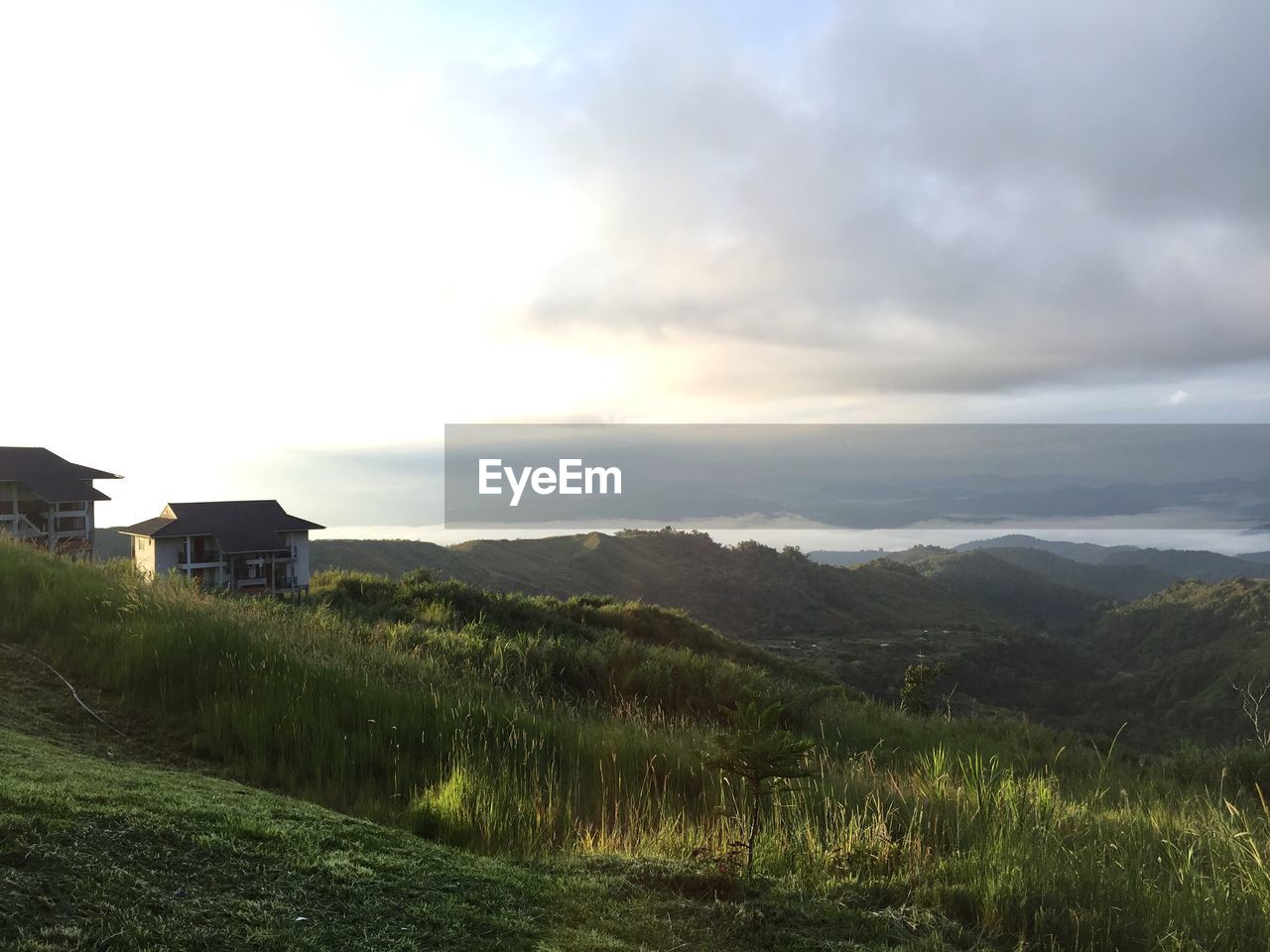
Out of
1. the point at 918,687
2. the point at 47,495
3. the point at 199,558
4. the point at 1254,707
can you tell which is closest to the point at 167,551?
the point at 199,558

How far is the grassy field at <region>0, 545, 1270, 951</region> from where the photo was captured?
3375 mm

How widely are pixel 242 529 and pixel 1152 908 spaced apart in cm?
3301

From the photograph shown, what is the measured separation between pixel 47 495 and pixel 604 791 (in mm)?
31360

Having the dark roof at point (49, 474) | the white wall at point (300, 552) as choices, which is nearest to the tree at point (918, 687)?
the white wall at point (300, 552)

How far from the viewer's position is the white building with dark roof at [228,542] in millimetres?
30500

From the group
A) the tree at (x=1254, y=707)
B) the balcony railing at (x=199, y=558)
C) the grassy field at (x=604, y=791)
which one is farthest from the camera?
the balcony railing at (x=199, y=558)

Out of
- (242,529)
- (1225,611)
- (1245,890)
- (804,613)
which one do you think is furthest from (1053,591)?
(1245,890)

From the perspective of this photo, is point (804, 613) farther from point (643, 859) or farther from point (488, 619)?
point (643, 859)

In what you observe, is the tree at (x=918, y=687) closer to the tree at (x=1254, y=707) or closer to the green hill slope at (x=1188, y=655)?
the tree at (x=1254, y=707)

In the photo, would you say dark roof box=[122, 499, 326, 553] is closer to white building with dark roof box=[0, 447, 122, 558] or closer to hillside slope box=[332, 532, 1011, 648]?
white building with dark roof box=[0, 447, 122, 558]

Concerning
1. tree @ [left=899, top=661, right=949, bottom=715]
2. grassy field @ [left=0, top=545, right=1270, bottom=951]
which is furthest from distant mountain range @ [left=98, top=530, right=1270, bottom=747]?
grassy field @ [left=0, top=545, right=1270, bottom=951]

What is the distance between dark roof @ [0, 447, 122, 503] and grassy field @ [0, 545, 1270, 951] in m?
21.0

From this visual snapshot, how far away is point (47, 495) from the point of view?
2878cm

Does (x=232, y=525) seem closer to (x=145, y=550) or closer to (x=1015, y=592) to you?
(x=145, y=550)
